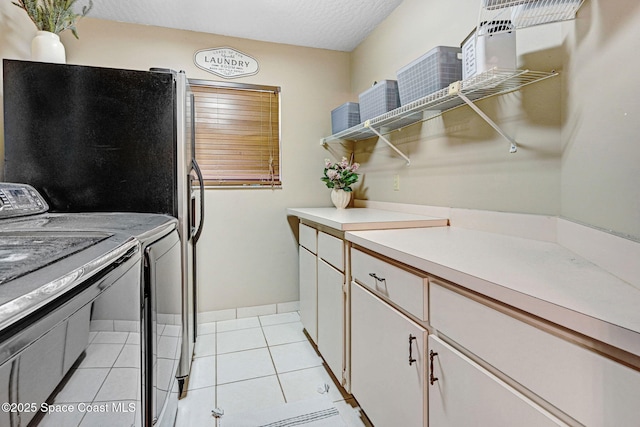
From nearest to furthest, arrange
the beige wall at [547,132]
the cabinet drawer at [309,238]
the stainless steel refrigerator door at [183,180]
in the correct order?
the beige wall at [547,132] → the stainless steel refrigerator door at [183,180] → the cabinet drawer at [309,238]

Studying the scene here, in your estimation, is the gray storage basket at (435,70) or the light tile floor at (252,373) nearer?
the gray storage basket at (435,70)

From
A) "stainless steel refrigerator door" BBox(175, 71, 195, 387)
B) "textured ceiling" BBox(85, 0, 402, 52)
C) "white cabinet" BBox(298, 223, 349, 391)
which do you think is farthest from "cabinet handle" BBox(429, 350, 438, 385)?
"textured ceiling" BBox(85, 0, 402, 52)

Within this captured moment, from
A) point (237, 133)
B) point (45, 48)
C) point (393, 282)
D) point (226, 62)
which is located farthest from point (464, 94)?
point (45, 48)

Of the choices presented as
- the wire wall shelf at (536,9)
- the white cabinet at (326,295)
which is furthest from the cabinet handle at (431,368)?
the wire wall shelf at (536,9)

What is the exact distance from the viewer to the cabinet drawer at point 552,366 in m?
0.50

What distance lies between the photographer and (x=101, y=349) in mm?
595

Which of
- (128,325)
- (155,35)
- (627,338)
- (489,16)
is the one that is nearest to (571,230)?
(627,338)

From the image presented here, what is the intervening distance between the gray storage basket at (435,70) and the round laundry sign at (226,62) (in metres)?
1.58

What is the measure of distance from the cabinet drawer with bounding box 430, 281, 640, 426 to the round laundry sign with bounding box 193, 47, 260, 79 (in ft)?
8.29

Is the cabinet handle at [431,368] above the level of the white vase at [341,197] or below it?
below

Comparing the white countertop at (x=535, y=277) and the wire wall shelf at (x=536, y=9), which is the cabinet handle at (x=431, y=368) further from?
the wire wall shelf at (x=536, y=9)

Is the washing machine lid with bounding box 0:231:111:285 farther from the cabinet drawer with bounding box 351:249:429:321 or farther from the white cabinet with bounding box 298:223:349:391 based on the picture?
the white cabinet with bounding box 298:223:349:391

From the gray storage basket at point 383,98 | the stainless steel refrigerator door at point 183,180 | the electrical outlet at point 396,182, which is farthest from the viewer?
the electrical outlet at point 396,182

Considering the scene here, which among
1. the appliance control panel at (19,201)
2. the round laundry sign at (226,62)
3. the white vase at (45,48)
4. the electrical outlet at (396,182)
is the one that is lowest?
the appliance control panel at (19,201)
